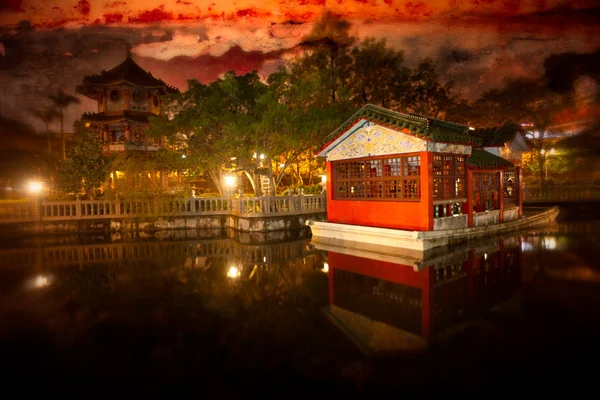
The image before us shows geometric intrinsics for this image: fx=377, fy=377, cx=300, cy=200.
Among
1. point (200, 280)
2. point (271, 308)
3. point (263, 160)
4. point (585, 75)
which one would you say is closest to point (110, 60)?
point (263, 160)

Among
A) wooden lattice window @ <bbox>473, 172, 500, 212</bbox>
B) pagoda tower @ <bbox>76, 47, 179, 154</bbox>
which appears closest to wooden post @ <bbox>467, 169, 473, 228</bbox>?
wooden lattice window @ <bbox>473, 172, 500, 212</bbox>

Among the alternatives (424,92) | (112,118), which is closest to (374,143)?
(424,92)

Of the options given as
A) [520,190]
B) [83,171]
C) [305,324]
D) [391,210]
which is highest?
[83,171]

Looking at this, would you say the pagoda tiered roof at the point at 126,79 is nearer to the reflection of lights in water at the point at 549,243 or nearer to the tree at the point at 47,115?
the tree at the point at 47,115

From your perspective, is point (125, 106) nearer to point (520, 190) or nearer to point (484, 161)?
point (484, 161)

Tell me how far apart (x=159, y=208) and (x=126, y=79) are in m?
15.8

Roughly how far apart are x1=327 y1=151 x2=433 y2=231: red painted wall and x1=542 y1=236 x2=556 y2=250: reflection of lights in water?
11.9ft

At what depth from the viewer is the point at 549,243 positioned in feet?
38.9

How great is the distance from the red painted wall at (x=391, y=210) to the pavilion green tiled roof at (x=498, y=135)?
640cm

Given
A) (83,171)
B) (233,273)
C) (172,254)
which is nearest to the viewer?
(233,273)

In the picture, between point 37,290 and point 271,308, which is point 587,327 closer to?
point 271,308

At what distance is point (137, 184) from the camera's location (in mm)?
17828

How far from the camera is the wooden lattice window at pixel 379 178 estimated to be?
11.7m

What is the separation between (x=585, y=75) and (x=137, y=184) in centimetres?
3072
